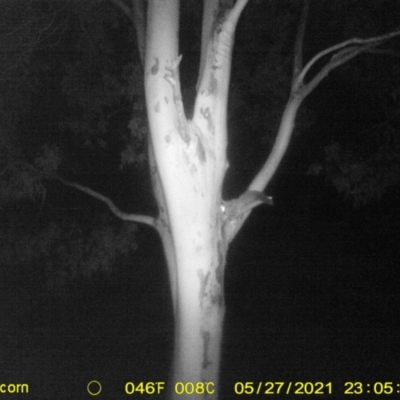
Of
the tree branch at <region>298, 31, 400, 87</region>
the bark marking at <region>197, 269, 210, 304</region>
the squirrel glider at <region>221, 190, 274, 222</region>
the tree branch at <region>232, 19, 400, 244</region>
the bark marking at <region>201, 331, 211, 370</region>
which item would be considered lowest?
the bark marking at <region>201, 331, 211, 370</region>

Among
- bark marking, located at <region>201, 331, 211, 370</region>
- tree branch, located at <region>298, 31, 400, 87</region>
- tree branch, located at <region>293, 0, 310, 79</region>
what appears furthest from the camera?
tree branch, located at <region>293, 0, 310, 79</region>

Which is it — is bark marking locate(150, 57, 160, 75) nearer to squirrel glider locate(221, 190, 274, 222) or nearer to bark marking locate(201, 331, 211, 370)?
squirrel glider locate(221, 190, 274, 222)

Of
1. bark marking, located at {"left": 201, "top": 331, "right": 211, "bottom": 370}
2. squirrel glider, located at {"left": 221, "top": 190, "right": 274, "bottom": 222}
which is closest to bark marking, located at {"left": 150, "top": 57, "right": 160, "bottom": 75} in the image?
squirrel glider, located at {"left": 221, "top": 190, "right": 274, "bottom": 222}

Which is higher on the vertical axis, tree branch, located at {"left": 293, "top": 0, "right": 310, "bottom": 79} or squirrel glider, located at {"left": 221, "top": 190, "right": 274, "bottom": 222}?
tree branch, located at {"left": 293, "top": 0, "right": 310, "bottom": 79}

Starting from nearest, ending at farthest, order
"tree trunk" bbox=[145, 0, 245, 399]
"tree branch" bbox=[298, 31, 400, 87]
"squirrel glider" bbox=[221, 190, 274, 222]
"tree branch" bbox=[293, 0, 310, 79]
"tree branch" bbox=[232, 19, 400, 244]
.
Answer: "tree trunk" bbox=[145, 0, 245, 399] → "squirrel glider" bbox=[221, 190, 274, 222] → "tree branch" bbox=[232, 19, 400, 244] → "tree branch" bbox=[298, 31, 400, 87] → "tree branch" bbox=[293, 0, 310, 79]

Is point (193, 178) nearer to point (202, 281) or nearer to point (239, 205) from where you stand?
point (239, 205)

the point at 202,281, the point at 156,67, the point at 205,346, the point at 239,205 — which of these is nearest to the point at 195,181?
the point at 239,205

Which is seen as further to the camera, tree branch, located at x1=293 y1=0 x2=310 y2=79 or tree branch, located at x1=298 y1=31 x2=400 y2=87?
tree branch, located at x1=293 y1=0 x2=310 y2=79

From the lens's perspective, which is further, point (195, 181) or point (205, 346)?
point (205, 346)

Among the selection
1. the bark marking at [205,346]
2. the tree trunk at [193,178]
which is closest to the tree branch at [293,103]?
the tree trunk at [193,178]

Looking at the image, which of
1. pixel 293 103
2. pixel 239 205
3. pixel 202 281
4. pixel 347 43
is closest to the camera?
pixel 202 281

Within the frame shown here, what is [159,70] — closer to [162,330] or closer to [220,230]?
[220,230]

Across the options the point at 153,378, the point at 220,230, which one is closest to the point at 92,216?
the point at 153,378

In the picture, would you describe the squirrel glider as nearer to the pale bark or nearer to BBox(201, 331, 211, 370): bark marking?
the pale bark
